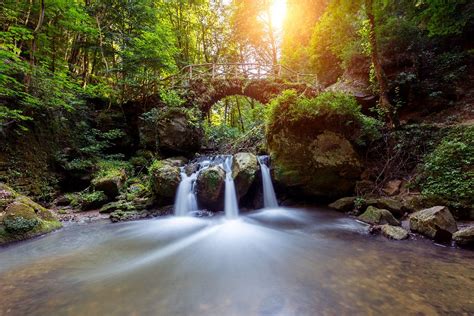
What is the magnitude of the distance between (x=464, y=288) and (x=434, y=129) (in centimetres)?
589

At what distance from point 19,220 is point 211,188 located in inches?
193

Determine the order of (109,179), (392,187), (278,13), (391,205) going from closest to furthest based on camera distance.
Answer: (391,205)
(392,187)
(109,179)
(278,13)

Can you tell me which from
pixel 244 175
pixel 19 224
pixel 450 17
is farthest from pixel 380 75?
pixel 19 224

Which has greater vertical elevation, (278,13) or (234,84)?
(278,13)

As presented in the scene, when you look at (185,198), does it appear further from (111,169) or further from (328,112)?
(328,112)

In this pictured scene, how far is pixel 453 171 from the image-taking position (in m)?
5.41

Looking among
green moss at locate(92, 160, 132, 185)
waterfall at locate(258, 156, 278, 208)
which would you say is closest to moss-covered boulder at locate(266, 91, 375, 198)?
waterfall at locate(258, 156, 278, 208)

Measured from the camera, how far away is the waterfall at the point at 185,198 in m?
7.97

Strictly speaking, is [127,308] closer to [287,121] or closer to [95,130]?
Answer: [287,121]

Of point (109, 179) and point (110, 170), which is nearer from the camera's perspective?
point (109, 179)

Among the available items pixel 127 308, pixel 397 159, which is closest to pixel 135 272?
pixel 127 308

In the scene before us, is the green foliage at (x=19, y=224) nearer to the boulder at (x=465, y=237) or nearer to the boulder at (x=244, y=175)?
the boulder at (x=244, y=175)

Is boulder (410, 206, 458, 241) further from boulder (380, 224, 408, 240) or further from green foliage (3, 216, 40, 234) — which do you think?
green foliage (3, 216, 40, 234)

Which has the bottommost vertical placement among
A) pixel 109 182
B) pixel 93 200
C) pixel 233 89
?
pixel 93 200
